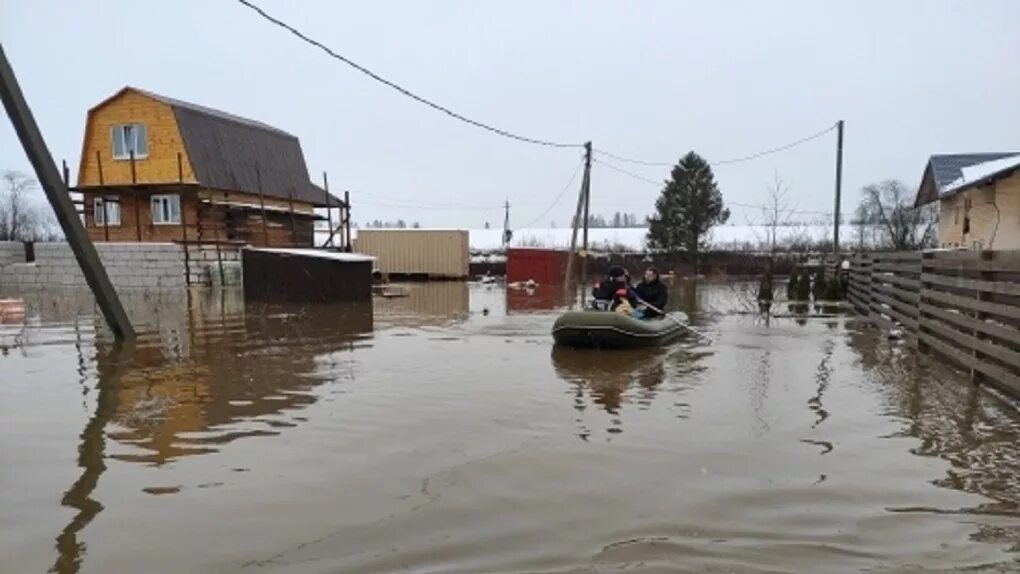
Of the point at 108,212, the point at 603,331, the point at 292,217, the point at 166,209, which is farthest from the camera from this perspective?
the point at 292,217

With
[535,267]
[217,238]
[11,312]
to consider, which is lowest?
[11,312]

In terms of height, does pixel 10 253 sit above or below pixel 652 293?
above

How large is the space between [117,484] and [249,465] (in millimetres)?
848

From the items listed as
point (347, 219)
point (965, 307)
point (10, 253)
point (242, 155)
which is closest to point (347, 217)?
point (347, 219)

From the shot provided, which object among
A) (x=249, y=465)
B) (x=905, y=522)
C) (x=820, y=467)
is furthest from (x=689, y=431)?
(x=249, y=465)

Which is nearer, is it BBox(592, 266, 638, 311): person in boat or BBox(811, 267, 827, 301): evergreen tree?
BBox(592, 266, 638, 311): person in boat

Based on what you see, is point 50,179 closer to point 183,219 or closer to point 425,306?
point 425,306

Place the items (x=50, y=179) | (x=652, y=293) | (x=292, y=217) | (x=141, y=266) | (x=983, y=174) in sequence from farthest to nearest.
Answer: (x=292, y=217), (x=141, y=266), (x=983, y=174), (x=652, y=293), (x=50, y=179)

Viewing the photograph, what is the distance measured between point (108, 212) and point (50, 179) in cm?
2092

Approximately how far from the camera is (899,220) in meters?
39.3

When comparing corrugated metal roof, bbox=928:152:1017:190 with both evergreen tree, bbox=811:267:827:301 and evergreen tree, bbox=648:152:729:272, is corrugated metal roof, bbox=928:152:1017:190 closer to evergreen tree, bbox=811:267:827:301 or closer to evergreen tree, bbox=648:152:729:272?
evergreen tree, bbox=811:267:827:301

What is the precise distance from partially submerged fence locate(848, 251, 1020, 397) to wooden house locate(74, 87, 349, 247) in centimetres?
2062

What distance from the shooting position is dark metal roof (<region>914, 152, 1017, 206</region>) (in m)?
23.4

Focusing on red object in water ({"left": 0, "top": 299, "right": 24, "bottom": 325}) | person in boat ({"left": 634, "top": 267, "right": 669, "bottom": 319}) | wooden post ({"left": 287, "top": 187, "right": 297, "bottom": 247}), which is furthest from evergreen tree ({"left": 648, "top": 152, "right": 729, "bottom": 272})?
red object in water ({"left": 0, "top": 299, "right": 24, "bottom": 325})
